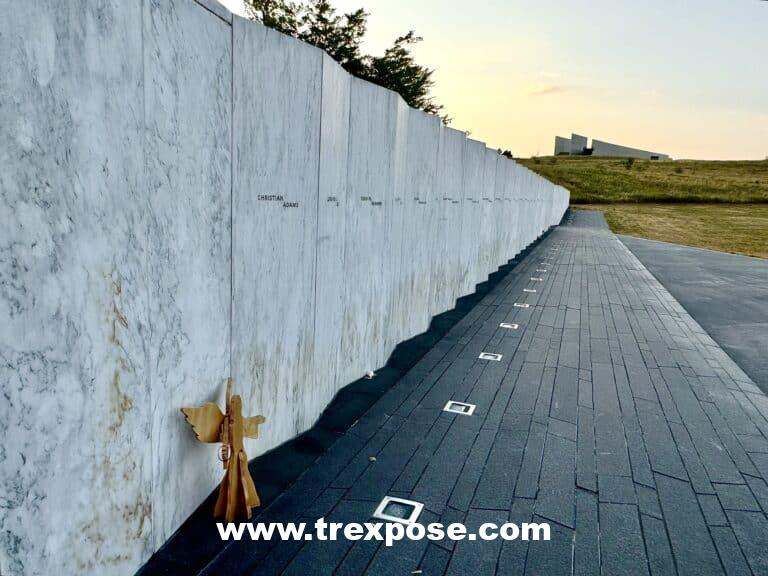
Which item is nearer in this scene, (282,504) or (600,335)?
(282,504)

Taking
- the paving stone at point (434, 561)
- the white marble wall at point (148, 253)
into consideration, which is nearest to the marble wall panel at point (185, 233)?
the white marble wall at point (148, 253)

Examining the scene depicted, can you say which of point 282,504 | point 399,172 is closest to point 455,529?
point 282,504

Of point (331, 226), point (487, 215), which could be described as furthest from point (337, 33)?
point (331, 226)

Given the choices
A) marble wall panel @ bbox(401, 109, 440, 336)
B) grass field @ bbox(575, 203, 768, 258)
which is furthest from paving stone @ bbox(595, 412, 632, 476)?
grass field @ bbox(575, 203, 768, 258)

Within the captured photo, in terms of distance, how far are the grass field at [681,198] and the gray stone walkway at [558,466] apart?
2281cm

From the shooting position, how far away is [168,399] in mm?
2734

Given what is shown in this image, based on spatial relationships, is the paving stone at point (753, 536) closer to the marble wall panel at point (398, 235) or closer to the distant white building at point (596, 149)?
the marble wall panel at point (398, 235)

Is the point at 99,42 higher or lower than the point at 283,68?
lower

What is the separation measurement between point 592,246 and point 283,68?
21.4m

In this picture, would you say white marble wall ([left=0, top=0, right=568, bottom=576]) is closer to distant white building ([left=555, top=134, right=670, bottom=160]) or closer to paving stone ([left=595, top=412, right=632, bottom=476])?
paving stone ([left=595, top=412, right=632, bottom=476])

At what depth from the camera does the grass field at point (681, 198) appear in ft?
112

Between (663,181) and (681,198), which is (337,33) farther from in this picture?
(663,181)

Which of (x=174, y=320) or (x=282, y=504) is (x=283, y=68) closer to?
(x=174, y=320)

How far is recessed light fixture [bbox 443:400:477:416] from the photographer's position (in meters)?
4.77
